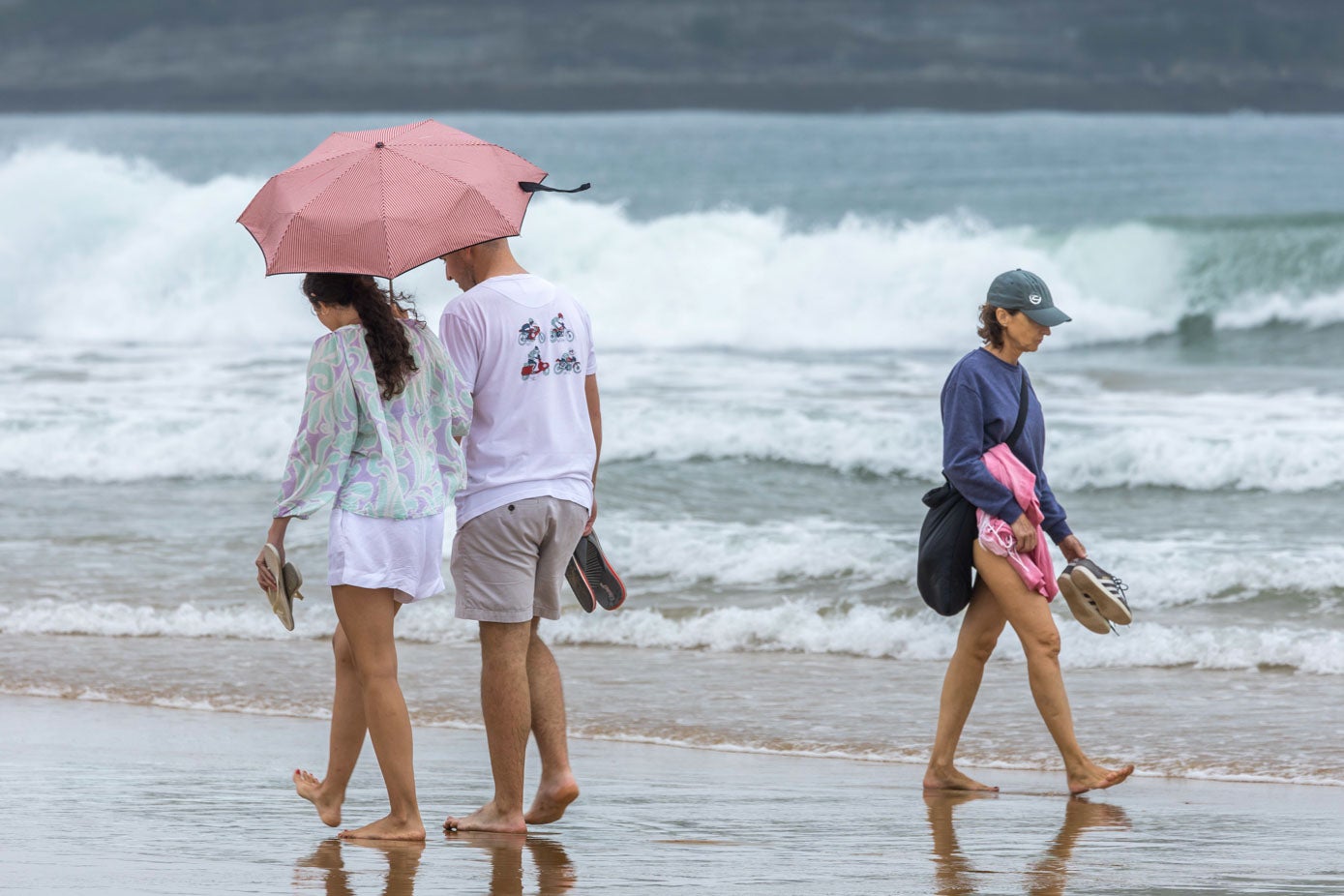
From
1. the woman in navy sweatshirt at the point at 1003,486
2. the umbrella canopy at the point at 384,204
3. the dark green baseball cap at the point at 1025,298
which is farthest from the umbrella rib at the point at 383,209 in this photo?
the dark green baseball cap at the point at 1025,298

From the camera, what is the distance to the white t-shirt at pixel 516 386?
13.7ft

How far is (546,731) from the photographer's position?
4.50m

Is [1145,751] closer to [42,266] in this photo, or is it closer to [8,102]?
[42,266]

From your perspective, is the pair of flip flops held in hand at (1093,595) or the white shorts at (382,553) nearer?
the white shorts at (382,553)

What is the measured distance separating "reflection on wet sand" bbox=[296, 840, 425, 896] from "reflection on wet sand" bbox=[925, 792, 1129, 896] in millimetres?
1173

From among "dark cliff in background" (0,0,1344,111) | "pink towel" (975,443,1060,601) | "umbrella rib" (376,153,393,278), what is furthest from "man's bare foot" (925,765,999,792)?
"dark cliff in background" (0,0,1344,111)

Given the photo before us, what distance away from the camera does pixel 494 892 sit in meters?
3.71

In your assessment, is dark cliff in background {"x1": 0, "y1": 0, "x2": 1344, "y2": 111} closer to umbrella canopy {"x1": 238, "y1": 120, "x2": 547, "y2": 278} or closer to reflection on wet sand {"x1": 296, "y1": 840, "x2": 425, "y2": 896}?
umbrella canopy {"x1": 238, "y1": 120, "x2": 547, "y2": 278}

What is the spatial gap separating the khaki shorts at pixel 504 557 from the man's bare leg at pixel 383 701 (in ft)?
0.70

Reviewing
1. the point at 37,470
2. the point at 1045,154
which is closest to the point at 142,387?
the point at 37,470

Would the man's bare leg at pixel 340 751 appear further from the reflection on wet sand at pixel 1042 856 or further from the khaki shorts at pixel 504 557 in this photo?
the reflection on wet sand at pixel 1042 856

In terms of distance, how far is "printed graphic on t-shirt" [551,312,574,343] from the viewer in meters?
4.23

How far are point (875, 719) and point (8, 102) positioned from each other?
156219 millimetres

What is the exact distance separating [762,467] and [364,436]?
8362mm
